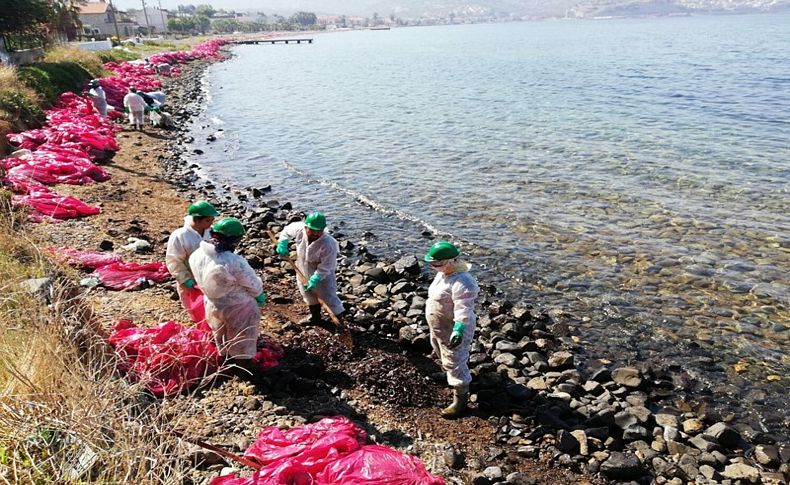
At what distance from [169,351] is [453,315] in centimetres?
311

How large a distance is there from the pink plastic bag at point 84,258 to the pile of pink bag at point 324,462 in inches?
211

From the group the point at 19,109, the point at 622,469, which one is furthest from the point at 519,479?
the point at 19,109

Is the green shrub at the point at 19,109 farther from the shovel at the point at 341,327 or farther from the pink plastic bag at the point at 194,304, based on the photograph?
the shovel at the point at 341,327

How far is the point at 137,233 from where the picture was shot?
34.7ft

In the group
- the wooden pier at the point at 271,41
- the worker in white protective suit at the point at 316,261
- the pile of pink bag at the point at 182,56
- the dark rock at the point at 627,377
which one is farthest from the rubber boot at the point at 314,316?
the wooden pier at the point at 271,41

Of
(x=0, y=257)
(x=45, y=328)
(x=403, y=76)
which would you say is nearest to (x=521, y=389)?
(x=45, y=328)

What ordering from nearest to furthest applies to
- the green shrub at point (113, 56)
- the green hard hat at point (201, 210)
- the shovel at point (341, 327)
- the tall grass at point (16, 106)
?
1. the green hard hat at point (201, 210)
2. the shovel at point (341, 327)
3. the tall grass at point (16, 106)
4. the green shrub at point (113, 56)

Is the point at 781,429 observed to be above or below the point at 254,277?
below

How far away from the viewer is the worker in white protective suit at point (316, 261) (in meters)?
7.38

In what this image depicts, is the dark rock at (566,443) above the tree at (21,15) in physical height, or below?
below

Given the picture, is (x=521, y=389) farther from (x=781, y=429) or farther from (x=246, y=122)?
(x=246, y=122)

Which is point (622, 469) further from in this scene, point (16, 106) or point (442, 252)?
point (16, 106)

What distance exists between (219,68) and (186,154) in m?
41.6

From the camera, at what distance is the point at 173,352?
19.0 feet
